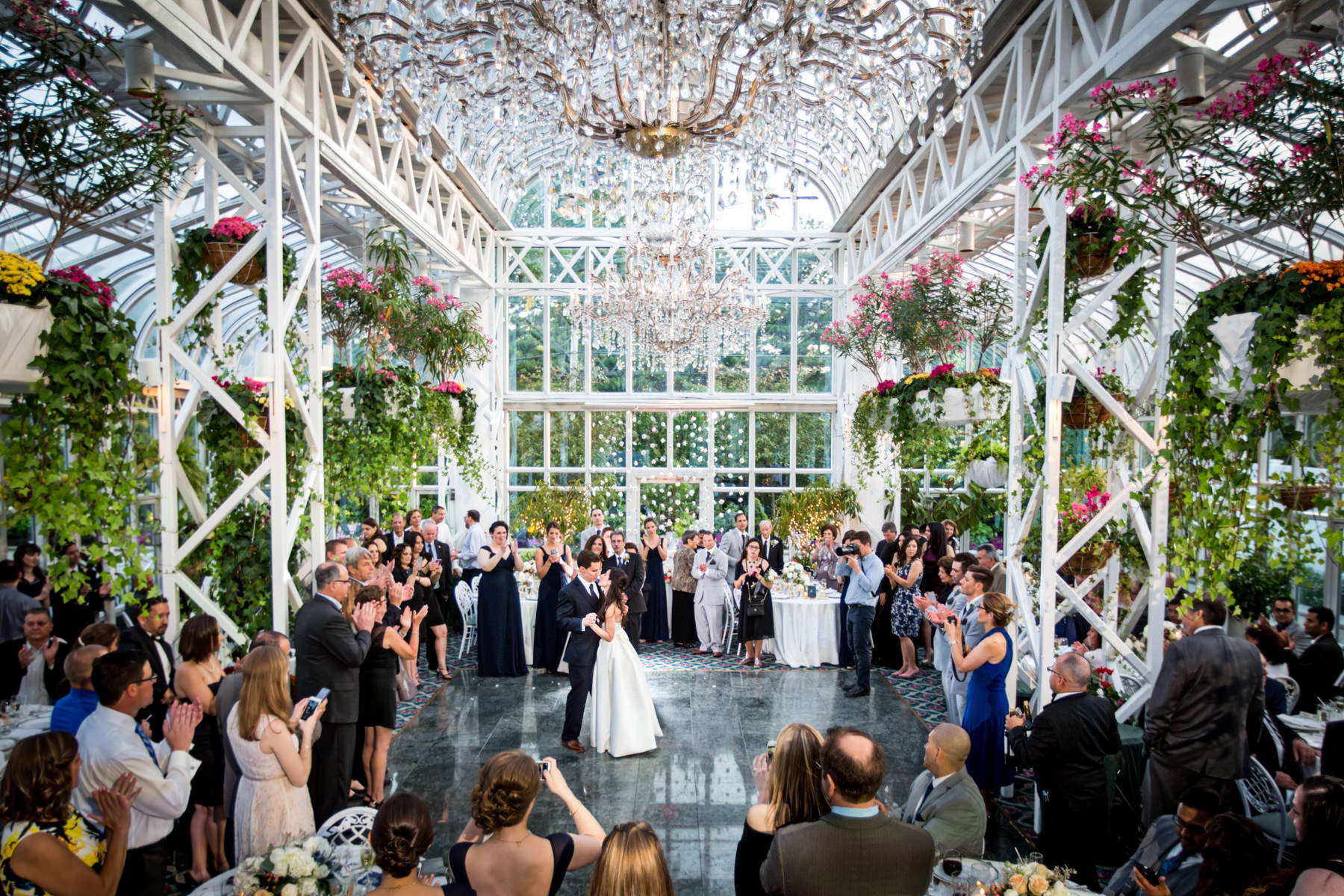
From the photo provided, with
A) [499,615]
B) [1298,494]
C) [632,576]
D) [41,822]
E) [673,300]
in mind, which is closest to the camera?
[41,822]

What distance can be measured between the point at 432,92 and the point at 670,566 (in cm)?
741

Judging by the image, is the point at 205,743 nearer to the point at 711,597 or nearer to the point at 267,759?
the point at 267,759

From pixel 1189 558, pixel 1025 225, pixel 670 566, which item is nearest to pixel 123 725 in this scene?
pixel 1189 558

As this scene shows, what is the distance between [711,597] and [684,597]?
59cm

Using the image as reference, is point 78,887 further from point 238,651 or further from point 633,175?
point 633,175

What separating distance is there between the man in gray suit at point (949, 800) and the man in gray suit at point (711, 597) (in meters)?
5.33

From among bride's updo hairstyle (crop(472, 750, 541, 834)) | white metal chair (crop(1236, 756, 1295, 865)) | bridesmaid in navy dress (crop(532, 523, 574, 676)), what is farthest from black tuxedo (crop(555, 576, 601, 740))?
white metal chair (crop(1236, 756, 1295, 865))

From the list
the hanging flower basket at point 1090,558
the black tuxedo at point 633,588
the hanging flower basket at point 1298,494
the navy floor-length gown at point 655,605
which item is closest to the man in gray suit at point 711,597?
the navy floor-length gown at point 655,605

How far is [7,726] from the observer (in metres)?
4.36

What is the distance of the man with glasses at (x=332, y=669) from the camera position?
14.4 feet

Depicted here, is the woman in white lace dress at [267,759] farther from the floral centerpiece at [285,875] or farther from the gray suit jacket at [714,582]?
the gray suit jacket at [714,582]

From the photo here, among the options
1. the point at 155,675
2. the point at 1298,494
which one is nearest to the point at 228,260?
the point at 155,675

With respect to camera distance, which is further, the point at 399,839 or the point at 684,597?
the point at 684,597

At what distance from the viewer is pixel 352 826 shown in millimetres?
3293
